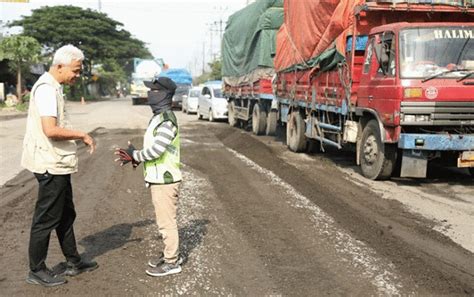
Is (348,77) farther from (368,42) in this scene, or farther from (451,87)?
(451,87)

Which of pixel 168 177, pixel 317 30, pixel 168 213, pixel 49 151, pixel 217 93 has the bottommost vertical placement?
pixel 168 213

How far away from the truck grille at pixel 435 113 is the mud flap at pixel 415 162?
1.78 feet

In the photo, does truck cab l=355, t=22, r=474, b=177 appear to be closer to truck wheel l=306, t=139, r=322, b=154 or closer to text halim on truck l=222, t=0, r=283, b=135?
truck wheel l=306, t=139, r=322, b=154

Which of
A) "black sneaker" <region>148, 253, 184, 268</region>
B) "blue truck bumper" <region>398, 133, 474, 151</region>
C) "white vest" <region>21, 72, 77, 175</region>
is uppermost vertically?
"white vest" <region>21, 72, 77, 175</region>

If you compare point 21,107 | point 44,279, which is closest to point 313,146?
point 44,279

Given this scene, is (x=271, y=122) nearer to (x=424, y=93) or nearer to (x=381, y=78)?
(x=381, y=78)

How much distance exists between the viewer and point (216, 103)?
23.0m

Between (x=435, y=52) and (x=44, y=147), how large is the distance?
6.24m

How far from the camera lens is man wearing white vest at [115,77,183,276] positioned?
4.30m

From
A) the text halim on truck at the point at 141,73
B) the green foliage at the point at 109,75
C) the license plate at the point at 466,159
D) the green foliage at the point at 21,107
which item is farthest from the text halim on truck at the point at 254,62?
the green foliage at the point at 109,75

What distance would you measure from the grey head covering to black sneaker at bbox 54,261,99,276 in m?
1.45

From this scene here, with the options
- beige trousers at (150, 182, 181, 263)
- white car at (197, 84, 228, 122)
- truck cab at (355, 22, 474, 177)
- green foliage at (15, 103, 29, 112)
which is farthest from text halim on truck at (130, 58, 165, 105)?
beige trousers at (150, 182, 181, 263)

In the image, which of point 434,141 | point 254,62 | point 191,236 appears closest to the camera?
point 191,236

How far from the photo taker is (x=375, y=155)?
8.73 metres
